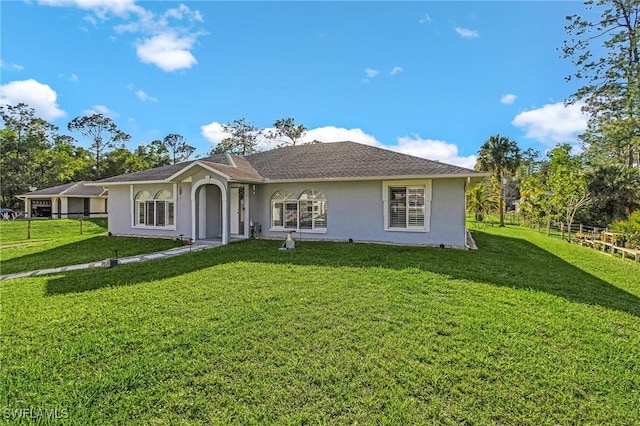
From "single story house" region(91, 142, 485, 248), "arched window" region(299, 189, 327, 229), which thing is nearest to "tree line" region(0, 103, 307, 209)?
"single story house" region(91, 142, 485, 248)

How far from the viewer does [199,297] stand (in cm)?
694

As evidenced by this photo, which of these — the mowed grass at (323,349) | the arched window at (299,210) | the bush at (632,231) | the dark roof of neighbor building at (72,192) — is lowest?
the mowed grass at (323,349)

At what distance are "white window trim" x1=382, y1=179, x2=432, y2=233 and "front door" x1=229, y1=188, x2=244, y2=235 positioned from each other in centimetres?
681

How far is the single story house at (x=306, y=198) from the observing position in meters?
12.9

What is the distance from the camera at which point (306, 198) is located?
48.6ft

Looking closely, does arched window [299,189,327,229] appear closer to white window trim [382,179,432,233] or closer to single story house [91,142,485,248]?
single story house [91,142,485,248]

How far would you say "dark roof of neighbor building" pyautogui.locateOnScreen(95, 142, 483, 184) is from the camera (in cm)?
1303

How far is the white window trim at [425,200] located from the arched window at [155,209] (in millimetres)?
10350

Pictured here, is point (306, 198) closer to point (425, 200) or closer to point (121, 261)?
point (425, 200)

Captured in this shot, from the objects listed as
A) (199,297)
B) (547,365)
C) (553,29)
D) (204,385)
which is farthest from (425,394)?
(553,29)

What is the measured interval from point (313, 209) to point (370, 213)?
2591mm

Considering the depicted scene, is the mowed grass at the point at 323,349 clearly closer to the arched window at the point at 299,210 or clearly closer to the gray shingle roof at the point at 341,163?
the gray shingle roof at the point at 341,163

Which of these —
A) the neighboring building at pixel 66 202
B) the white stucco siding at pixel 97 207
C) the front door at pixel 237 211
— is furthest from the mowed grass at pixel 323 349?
the white stucco siding at pixel 97 207

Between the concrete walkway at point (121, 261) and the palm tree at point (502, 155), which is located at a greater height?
the palm tree at point (502, 155)
